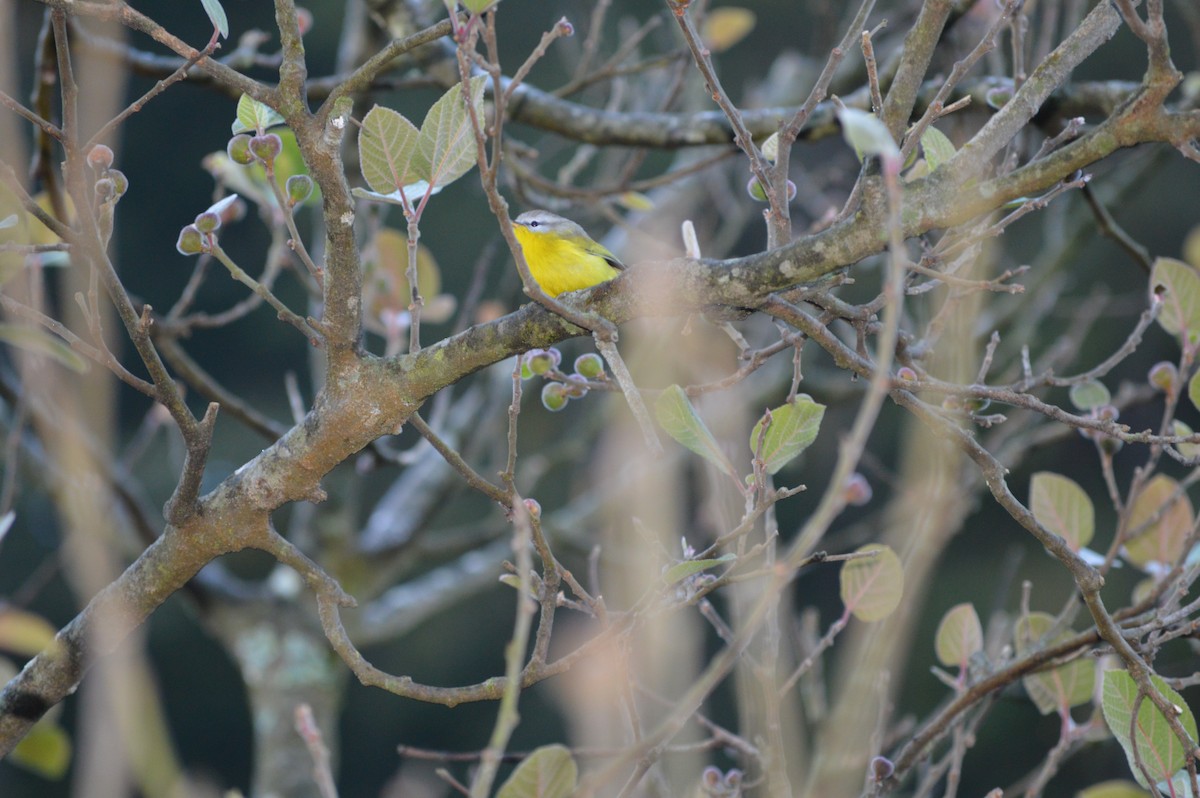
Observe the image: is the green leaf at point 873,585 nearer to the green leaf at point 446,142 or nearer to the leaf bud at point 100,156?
the green leaf at point 446,142

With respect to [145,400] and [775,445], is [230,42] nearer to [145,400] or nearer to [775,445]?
[145,400]

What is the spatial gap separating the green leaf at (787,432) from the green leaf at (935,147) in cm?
35

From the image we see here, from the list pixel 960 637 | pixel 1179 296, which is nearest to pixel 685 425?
pixel 960 637

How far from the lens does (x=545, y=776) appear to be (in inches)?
41.3

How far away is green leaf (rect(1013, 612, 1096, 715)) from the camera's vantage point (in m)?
1.74

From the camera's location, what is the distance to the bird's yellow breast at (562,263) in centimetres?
270

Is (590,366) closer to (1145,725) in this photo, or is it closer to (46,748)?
(1145,725)

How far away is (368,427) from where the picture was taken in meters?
1.35

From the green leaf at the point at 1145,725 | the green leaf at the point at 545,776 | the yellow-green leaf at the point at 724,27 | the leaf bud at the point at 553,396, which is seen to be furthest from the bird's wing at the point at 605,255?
the green leaf at the point at 545,776

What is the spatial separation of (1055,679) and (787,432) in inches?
31.9

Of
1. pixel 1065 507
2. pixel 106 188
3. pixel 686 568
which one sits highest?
pixel 106 188

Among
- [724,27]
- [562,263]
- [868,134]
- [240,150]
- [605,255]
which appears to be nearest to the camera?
[868,134]

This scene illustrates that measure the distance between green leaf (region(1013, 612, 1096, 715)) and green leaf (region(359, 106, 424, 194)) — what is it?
1.14 m

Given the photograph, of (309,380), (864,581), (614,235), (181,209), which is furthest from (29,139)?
(864,581)
